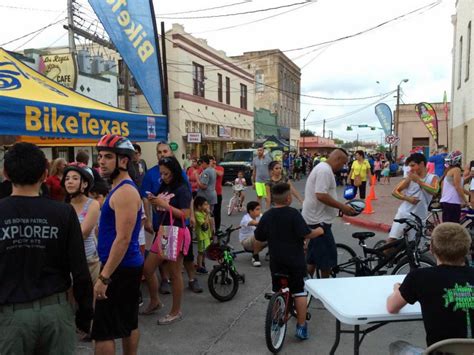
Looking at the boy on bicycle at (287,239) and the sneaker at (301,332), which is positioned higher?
the boy on bicycle at (287,239)

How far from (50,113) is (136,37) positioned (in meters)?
2.37

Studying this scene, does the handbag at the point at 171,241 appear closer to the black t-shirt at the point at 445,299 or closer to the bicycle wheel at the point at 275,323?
the bicycle wheel at the point at 275,323

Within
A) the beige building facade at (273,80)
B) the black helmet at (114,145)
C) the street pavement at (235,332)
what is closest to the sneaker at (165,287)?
the street pavement at (235,332)

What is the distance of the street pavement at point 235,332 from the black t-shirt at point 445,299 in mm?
1786

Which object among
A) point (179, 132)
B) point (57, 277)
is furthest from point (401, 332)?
point (179, 132)

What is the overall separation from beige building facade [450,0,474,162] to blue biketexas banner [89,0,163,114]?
1118 centimetres

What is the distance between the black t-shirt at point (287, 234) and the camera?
3.85 meters

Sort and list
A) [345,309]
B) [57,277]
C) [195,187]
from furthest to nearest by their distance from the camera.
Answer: [195,187] → [345,309] → [57,277]

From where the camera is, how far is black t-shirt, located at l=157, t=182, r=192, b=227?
4.51 meters

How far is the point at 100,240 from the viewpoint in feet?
9.87

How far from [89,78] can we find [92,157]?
3.44 meters

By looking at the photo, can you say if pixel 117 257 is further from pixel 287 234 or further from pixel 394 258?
pixel 394 258

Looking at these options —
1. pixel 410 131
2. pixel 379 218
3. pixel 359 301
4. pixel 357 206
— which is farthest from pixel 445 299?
pixel 410 131

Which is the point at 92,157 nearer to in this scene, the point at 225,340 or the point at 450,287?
the point at 225,340
